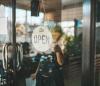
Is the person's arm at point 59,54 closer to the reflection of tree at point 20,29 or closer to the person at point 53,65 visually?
the person at point 53,65

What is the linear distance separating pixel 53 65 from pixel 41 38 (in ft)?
1.39

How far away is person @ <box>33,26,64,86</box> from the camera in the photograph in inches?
131

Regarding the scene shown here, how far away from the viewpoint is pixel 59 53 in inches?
132

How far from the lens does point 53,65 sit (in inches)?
135

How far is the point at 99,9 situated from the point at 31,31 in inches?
44.0

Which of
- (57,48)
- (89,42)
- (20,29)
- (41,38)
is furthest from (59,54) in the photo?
(20,29)

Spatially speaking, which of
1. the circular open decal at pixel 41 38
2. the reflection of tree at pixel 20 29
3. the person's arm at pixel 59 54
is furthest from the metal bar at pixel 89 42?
the reflection of tree at pixel 20 29

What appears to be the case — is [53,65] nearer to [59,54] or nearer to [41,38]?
[59,54]

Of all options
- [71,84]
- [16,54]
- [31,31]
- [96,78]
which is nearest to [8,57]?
[16,54]

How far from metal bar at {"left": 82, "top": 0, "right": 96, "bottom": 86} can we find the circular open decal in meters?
0.63

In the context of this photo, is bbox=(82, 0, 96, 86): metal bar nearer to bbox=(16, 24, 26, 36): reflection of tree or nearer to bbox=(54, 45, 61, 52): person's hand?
bbox=(54, 45, 61, 52): person's hand

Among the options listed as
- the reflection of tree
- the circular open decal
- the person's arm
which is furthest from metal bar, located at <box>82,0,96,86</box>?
the reflection of tree

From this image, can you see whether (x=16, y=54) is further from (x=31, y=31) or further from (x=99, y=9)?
(x=99, y=9)

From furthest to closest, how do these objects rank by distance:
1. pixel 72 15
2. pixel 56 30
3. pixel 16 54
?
1. pixel 16 54
2. pixel 56 30
3. pixel 72 15
